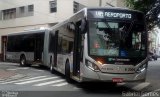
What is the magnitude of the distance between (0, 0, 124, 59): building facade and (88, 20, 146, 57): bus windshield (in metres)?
25.5

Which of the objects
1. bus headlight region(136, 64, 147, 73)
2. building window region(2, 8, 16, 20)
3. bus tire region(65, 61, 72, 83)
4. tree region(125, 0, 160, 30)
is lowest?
bus tire region(65, 61, 72, 83)

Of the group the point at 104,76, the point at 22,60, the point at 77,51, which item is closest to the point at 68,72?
the point at 77,51

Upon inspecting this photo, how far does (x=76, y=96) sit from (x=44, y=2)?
3350 centimetres

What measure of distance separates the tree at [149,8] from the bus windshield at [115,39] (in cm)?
1559

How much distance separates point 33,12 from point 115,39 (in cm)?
3425

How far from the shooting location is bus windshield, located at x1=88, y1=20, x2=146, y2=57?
14633 millimetres

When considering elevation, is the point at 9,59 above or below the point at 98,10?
below

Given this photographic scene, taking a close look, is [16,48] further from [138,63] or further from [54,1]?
[138,63]

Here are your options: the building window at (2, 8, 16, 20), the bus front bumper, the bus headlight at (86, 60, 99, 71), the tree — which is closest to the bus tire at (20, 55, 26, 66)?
the tree

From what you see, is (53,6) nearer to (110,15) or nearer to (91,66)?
(110,15)

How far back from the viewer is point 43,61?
27875 millimetres

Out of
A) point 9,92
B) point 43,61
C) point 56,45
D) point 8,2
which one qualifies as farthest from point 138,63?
point 8,2

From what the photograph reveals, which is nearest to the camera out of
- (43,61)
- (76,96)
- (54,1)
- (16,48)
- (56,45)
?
(76,96)

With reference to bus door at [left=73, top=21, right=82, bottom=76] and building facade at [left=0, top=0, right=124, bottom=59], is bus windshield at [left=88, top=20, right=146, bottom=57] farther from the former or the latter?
building facade at [left=0, top=0, right=124, bottom=59]
